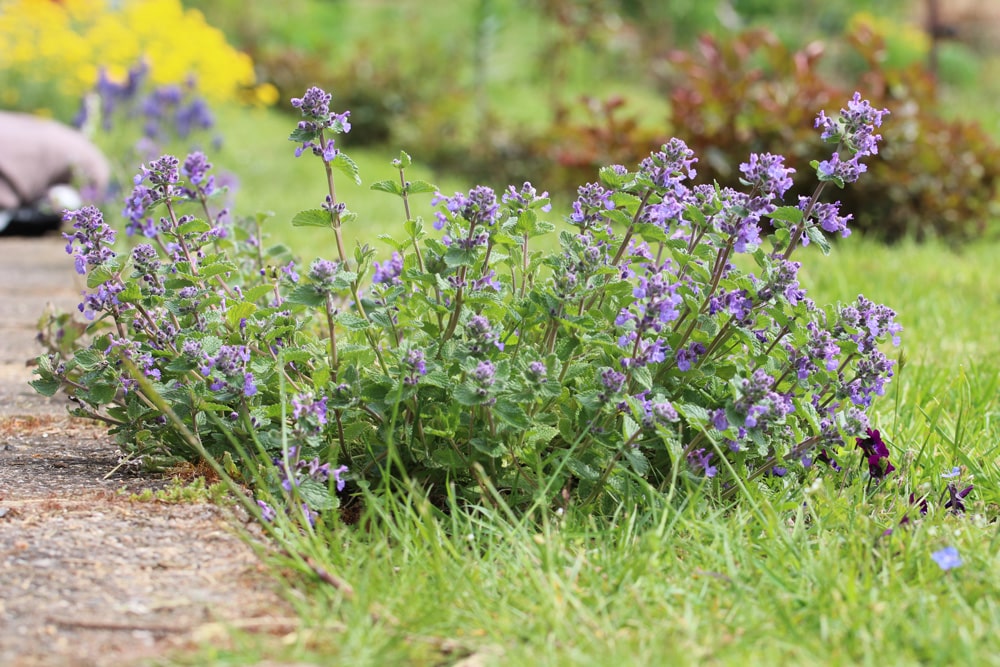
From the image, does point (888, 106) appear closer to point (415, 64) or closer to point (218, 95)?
point (218, 95)

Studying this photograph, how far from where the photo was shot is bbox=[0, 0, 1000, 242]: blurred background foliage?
17.8ft

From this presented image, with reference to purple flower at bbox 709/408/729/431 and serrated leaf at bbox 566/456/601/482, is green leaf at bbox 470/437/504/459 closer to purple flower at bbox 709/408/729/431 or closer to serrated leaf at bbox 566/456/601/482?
serrated leaf at bbox 566/456/601/482

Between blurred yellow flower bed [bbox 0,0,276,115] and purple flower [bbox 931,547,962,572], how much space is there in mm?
5766

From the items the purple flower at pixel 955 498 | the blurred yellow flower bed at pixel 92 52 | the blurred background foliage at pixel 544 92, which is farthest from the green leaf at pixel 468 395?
the blurred yellow flower bed at pixel 92 52

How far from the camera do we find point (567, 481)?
204cm

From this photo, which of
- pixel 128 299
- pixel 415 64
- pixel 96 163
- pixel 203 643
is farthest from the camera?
pixel 415 64

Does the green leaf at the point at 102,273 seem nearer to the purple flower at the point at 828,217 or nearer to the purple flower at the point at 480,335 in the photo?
the purple flower at the point at 480,335

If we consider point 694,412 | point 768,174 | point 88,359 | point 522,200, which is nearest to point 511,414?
point 694,412

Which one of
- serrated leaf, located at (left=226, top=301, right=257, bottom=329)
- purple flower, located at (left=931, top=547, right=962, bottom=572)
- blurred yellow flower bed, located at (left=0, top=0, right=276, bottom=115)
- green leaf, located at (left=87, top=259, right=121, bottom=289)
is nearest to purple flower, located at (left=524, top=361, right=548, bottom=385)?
serrated leaf, located at (left=226, top=301, right=257, bottom=329)

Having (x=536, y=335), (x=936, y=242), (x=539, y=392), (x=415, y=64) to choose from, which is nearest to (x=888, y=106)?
(x=936, y=242)

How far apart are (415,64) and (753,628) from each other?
9.00m

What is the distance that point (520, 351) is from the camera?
6.56ft

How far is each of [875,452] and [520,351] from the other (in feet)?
2.51

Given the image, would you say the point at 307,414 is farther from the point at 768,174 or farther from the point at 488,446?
the point at 768,174
